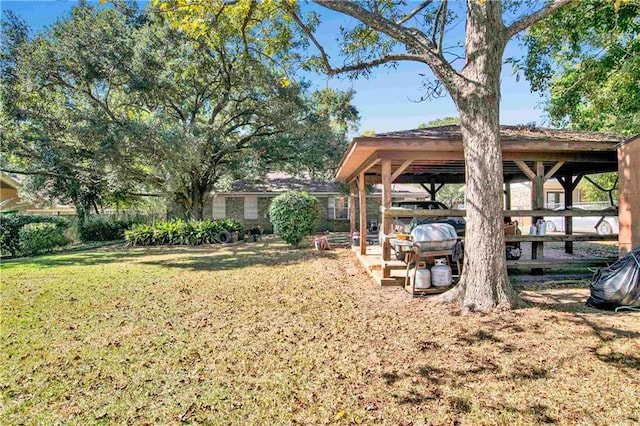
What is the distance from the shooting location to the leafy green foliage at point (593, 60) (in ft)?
28.5

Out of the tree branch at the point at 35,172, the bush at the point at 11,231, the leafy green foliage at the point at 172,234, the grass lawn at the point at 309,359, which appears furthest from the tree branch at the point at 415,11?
the tree branch at the point at 35,172

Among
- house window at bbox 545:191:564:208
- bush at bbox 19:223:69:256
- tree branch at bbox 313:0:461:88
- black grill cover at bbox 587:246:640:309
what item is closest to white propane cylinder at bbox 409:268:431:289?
black grill cover at bbox 587:246:640:309

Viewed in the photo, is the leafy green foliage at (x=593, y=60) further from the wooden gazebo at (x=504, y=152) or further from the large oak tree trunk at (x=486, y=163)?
the large oak tree trunk at (x=486, y=163)

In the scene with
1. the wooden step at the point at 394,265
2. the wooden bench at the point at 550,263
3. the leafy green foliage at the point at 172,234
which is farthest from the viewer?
the leafy green foliage at the point at 172,234

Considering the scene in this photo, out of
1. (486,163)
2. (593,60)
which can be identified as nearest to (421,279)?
(486,163)

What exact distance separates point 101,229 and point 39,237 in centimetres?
533

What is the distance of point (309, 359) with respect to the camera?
12.5ft

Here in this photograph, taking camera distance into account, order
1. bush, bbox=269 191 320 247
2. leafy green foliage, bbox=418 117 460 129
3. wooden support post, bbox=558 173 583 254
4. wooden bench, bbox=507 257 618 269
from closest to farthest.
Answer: wooden bench, bbox=507 257 618 269 → wooden support post, bbox=558 173 583 254 → bush, bbox=269 191 320 247 → leafy green foliage, bbox=418 117 460 129

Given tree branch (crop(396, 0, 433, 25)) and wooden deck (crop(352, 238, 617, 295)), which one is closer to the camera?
wooden deck (crop(352, 238, 617, 295))

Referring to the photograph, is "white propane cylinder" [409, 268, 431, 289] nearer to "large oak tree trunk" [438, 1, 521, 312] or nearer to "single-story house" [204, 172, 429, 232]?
"large oak tree trunk" [438, 1, 521, 312]

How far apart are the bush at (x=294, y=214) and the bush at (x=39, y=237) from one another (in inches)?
324

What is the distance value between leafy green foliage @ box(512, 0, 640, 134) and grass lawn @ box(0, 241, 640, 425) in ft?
19.5

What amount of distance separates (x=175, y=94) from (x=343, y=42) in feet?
33.1

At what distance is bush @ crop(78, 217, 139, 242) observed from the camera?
Result: 1816 cm
